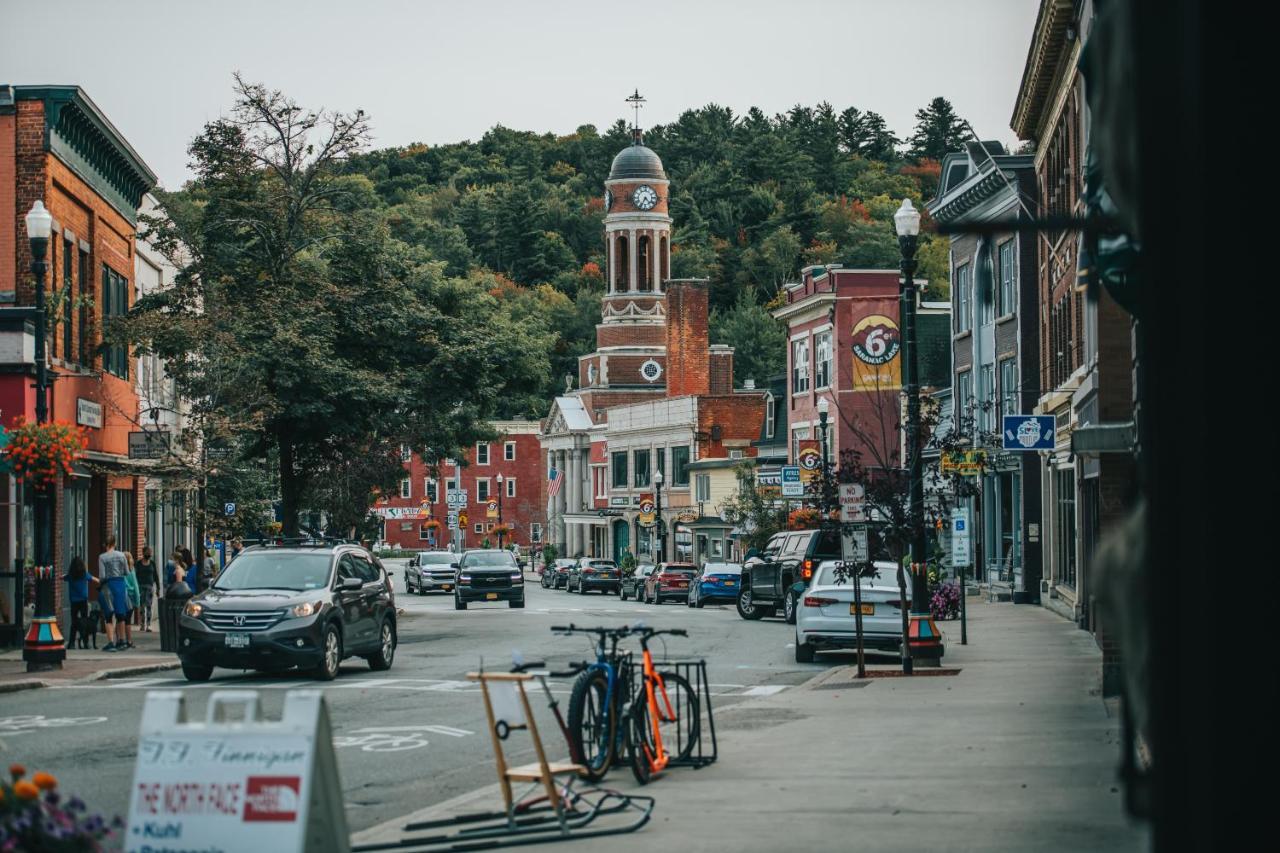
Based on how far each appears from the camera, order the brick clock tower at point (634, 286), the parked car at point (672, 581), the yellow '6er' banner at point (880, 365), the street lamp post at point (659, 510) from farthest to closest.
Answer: the brick clock tower at point (634, 286)
the street lamp post at point (659, 510)
the yellow '6er' banner at point (880, 365)
the parked car at point (672, 581)

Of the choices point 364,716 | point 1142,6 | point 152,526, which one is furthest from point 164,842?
point 152,526

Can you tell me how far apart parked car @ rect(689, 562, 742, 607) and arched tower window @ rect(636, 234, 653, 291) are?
174 ft

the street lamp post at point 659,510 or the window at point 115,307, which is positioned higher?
the window at point 115,307

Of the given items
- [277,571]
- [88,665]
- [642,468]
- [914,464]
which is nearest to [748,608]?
[914,464]

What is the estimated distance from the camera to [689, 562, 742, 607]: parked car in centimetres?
5000

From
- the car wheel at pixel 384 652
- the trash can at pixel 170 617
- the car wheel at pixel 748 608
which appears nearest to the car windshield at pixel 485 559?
the car wheel at pixel 748 608

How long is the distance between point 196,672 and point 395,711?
4.61 metres

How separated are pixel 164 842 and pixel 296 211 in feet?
118

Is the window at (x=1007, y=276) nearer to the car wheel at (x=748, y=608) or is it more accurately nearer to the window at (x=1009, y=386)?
the window at (x=1009, y=386)

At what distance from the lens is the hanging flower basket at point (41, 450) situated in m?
26.2

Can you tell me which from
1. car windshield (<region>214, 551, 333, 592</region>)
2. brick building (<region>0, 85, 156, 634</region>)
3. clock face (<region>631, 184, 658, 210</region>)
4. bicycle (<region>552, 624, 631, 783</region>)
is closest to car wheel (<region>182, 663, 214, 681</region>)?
car windshield (<region>214, 551, 333, 592</region>)

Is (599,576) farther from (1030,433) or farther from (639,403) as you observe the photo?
(1030,433)

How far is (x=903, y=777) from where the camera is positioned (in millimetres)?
13297

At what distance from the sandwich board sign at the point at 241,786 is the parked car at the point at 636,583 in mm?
50263
